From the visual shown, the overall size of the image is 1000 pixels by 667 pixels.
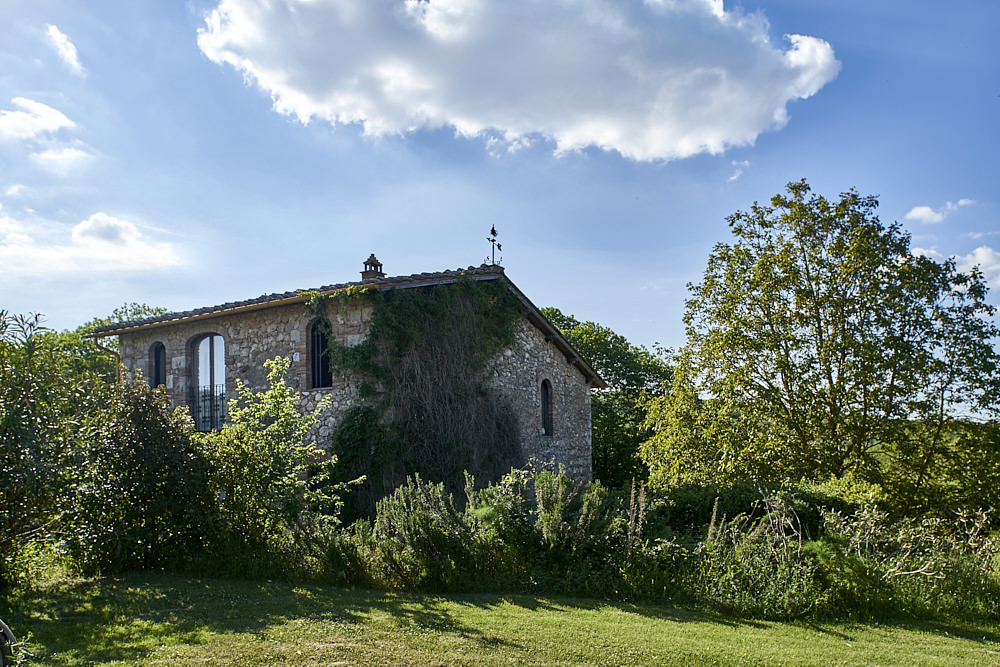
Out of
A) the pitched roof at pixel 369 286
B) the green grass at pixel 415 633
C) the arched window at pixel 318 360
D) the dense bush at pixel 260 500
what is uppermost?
the pitched roof at pixel 369 286

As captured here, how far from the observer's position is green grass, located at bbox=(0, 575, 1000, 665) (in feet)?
16.1

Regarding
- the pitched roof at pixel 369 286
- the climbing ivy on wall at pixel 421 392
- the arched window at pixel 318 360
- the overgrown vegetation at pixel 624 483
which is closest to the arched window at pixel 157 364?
the pitched roof at pixel 369 286

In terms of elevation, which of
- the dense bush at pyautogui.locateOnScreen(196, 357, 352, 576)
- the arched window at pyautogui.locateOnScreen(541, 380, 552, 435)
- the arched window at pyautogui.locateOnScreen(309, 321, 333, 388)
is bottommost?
the dense bush at pyautogui.locateOnScreen(196, 357, 352, 576)

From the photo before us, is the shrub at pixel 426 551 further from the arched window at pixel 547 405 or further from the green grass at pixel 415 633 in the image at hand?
the arched window at pixel 547 405

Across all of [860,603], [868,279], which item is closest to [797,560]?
[860,603]

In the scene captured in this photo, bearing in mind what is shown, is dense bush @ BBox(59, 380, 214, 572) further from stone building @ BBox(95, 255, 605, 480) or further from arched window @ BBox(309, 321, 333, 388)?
arched window @ BBox(309, 321, 333, 388)

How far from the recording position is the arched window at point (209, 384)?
1548 centimetres

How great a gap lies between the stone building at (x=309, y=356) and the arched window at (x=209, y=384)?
0.02 m

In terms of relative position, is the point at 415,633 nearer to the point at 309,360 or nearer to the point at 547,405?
the point at 309,360

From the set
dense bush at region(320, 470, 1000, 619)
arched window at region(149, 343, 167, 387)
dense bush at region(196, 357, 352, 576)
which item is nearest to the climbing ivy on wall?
dense bush at region(196, 357, 352, 576)

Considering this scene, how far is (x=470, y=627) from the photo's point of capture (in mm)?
5625

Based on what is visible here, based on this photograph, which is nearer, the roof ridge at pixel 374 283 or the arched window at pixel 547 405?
the roof ridge at pixel 374 283

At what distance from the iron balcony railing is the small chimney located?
4.18 metres

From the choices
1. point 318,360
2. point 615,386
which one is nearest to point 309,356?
point 318,360
